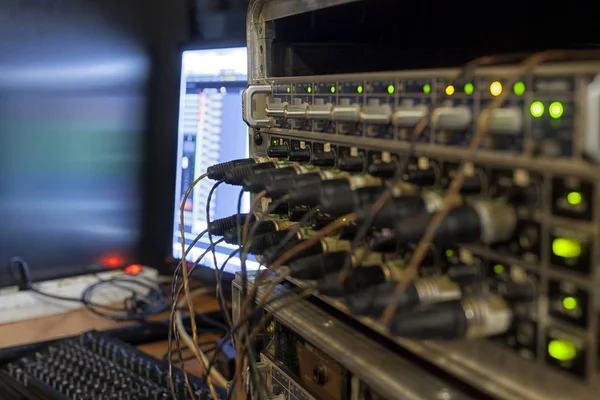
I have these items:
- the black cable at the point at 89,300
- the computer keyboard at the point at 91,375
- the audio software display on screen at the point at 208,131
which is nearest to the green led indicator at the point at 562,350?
the computer keyboard at the point at 91,375

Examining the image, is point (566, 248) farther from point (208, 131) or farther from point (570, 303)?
point (208, 131)

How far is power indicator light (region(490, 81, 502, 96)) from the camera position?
18.2 inches

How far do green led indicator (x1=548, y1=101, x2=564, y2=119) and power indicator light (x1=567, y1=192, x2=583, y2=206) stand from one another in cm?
5

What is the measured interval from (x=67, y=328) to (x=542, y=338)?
3.60 ft

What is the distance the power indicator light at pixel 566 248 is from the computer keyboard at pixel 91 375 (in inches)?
23.4

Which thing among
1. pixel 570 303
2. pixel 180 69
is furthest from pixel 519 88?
pixel 180 69

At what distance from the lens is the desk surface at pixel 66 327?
49.8 inches

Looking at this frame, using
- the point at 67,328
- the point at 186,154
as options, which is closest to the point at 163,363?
the point at 67,328

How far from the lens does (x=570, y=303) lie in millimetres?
426

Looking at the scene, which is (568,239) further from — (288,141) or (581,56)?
(288,141)

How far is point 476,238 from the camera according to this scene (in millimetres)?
467

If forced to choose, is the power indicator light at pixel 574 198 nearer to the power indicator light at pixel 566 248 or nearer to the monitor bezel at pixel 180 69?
the power indicator light at pixel 566 248

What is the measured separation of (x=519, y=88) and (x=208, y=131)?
945mm

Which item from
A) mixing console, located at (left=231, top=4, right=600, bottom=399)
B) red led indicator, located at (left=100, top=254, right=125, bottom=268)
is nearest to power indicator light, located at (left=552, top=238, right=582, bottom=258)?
mixing console, located at (left=231, top=4, right=600, bottom=399)
